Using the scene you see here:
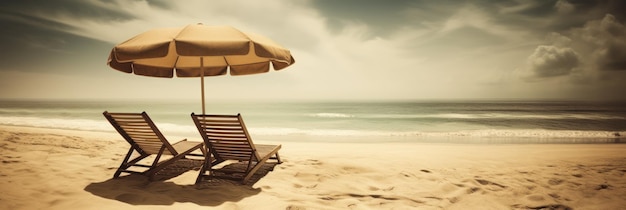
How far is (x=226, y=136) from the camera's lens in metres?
3.63

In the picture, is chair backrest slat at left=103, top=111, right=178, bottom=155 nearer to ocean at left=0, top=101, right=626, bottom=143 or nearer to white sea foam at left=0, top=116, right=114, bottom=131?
ocean at left=0, top=101, right=626, bottom=143

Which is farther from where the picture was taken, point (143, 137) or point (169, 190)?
point (143, 137)

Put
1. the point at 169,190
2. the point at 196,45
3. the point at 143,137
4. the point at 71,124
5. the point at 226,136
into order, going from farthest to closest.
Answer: the point at 71,124, the point at 143,137, the point at 226,136, the point at 169,190, the point at 196,45

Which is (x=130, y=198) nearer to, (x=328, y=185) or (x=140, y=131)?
(x=140, y=131)

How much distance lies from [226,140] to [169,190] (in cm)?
93

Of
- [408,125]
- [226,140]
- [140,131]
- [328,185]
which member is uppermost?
[140,131]

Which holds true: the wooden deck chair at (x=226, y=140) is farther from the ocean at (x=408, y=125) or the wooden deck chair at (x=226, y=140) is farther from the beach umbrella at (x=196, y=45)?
the ocean at (x=408, y=125)

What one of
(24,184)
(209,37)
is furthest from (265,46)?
(24,184)

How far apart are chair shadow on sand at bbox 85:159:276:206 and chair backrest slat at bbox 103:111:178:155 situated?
1.52ft

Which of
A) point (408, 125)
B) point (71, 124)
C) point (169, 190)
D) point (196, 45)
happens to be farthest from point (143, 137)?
point (408, 125)

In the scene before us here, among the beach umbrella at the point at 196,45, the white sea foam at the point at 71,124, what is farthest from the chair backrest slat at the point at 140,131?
the white sea foam at the point at 71,124

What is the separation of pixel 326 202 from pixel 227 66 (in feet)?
12.4

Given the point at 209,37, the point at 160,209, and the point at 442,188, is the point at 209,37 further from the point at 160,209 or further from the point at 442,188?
the point at 442,188

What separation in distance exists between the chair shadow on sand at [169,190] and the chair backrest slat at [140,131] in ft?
1.52
